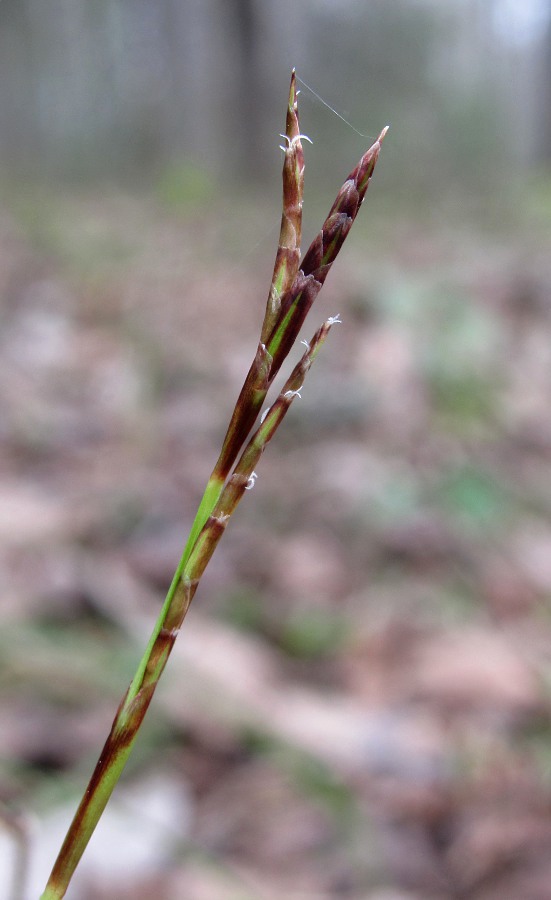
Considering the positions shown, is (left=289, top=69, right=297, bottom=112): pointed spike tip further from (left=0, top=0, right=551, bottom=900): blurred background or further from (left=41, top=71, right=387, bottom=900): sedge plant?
(left=0, top=0, right=551, bottom=900): blurred background

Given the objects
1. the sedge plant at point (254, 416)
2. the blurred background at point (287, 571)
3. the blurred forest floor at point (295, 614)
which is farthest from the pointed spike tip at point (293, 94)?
the blurred forest floor at point (295, 614)

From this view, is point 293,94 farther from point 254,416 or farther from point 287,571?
point 287,571

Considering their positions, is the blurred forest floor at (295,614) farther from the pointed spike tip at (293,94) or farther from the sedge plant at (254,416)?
the pointed spike tip at (293,94)

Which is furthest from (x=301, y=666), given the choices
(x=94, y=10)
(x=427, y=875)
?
(x=94, y=10)

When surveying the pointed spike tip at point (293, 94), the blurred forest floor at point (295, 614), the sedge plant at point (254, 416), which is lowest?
the sedge plant at point (254, 416)

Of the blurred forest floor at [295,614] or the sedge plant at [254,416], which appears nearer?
the sedge plant at [254,416]

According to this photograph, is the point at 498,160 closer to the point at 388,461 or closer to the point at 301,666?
the point at 388,461

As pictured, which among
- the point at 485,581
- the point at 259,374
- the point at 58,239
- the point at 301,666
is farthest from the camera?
the point at 58,239
